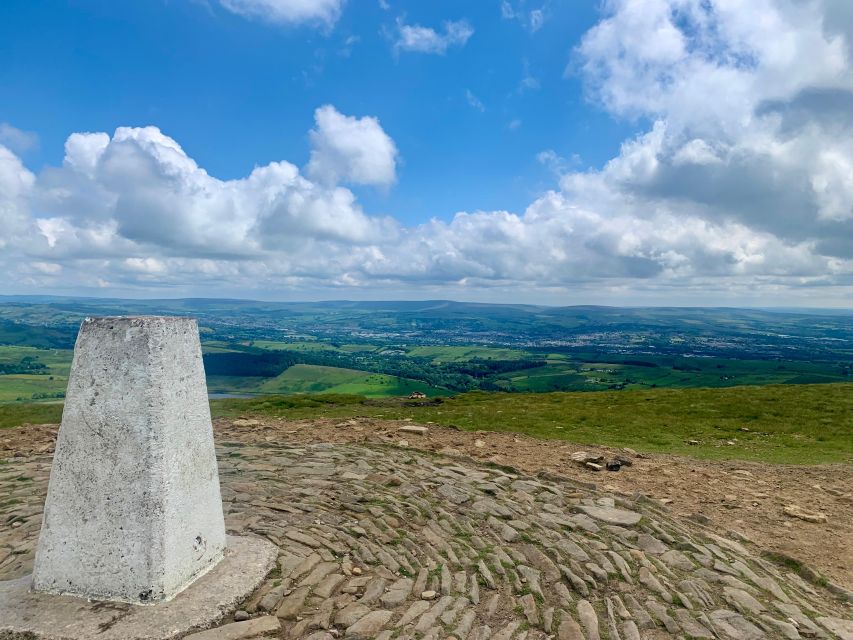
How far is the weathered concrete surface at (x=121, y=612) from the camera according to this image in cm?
620

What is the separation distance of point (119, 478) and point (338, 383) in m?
112

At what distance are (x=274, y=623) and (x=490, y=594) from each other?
311cm

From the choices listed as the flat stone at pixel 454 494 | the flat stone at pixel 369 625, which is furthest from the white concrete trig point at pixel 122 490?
the flat stone at pixel 454 494

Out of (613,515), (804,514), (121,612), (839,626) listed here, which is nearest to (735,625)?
(839,626)

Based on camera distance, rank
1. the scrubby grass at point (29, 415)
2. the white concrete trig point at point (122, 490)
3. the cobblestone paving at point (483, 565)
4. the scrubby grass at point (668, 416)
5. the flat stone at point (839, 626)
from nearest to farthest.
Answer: the white concrete trig point at point (122, 490) < the cobblestone paving at point (483, 565) < the flat stone at point (839, 626) < the scrubby grass at point (668, 416) < the scrubby grass at point (29, 415)

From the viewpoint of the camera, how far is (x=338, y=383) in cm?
11694

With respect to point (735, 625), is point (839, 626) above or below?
below

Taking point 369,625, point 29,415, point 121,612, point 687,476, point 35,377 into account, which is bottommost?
point 35,377

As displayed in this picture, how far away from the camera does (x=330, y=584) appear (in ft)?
25.1

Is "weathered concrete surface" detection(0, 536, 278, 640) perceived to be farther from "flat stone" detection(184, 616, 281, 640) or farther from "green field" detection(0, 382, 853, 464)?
"green field" detection(0, 382, 853, 464)

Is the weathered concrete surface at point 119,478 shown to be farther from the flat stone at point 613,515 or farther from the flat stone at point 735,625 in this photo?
the flat stone at point 613,515

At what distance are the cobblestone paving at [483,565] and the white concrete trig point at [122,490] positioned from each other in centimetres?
131

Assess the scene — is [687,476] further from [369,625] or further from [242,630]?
[242,630]

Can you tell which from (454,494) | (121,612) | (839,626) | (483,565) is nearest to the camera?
(121,612)
